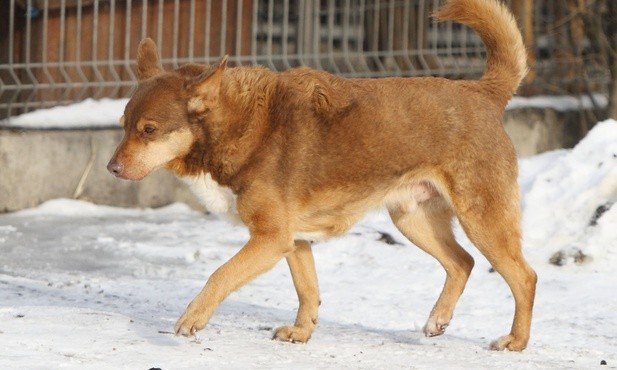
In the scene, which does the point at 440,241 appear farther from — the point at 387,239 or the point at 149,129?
the point at 387,239

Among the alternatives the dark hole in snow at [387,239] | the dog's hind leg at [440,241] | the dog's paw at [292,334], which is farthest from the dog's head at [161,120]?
the dark hole in snow at [387,239]

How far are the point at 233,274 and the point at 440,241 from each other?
4.46ft

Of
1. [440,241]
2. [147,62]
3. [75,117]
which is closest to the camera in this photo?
[147,62]

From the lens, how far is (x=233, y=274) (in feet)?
19.6

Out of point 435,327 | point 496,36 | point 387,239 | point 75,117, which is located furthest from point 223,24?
point 435,327

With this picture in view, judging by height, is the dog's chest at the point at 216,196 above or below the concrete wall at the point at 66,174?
above

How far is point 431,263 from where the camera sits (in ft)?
28.2

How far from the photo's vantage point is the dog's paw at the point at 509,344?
6355 millimetres

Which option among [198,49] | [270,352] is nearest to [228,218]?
[270,352]

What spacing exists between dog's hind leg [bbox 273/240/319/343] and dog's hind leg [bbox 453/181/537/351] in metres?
0.79

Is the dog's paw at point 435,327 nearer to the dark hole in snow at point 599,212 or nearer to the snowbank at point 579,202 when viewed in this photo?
the snowbank at point 579,202

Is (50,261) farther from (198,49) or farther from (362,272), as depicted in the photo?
(198,49)

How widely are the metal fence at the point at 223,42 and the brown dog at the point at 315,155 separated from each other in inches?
151

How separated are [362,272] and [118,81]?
2.90 m
